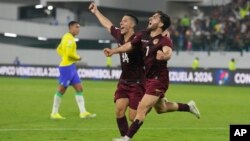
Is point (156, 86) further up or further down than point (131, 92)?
further up

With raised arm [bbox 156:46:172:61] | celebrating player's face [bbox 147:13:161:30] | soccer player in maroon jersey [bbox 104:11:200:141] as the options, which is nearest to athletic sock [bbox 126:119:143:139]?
soccer player in maroon jersey [bbox 104:11:200:141]

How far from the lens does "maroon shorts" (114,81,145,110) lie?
1228cm

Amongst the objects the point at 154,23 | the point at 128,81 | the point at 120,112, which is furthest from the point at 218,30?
the point at 154,23

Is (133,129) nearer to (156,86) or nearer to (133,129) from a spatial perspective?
(133,129)

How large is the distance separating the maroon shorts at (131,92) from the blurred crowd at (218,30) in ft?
111

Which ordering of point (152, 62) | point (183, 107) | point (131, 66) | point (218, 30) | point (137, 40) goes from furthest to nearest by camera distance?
point (218, 30)
point (183, 107)
point (131, 66)
point (137, 40)
point (152, 62)

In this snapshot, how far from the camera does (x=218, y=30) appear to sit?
46.2 metres

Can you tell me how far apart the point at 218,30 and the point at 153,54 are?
115 feet

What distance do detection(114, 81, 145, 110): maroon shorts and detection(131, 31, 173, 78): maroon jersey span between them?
1.99 feet

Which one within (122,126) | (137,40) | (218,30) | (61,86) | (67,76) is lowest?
(218,30)

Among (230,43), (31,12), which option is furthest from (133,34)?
(31,12)

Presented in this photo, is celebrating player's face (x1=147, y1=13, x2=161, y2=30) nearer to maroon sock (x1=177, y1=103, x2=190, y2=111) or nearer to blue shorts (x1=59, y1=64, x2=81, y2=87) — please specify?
maroon sock (x1=177, y1=103, x2=190, y2=111)

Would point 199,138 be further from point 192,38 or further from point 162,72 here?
point 192,38

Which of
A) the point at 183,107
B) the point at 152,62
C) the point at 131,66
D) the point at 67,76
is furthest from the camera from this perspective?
the point at 67,76
